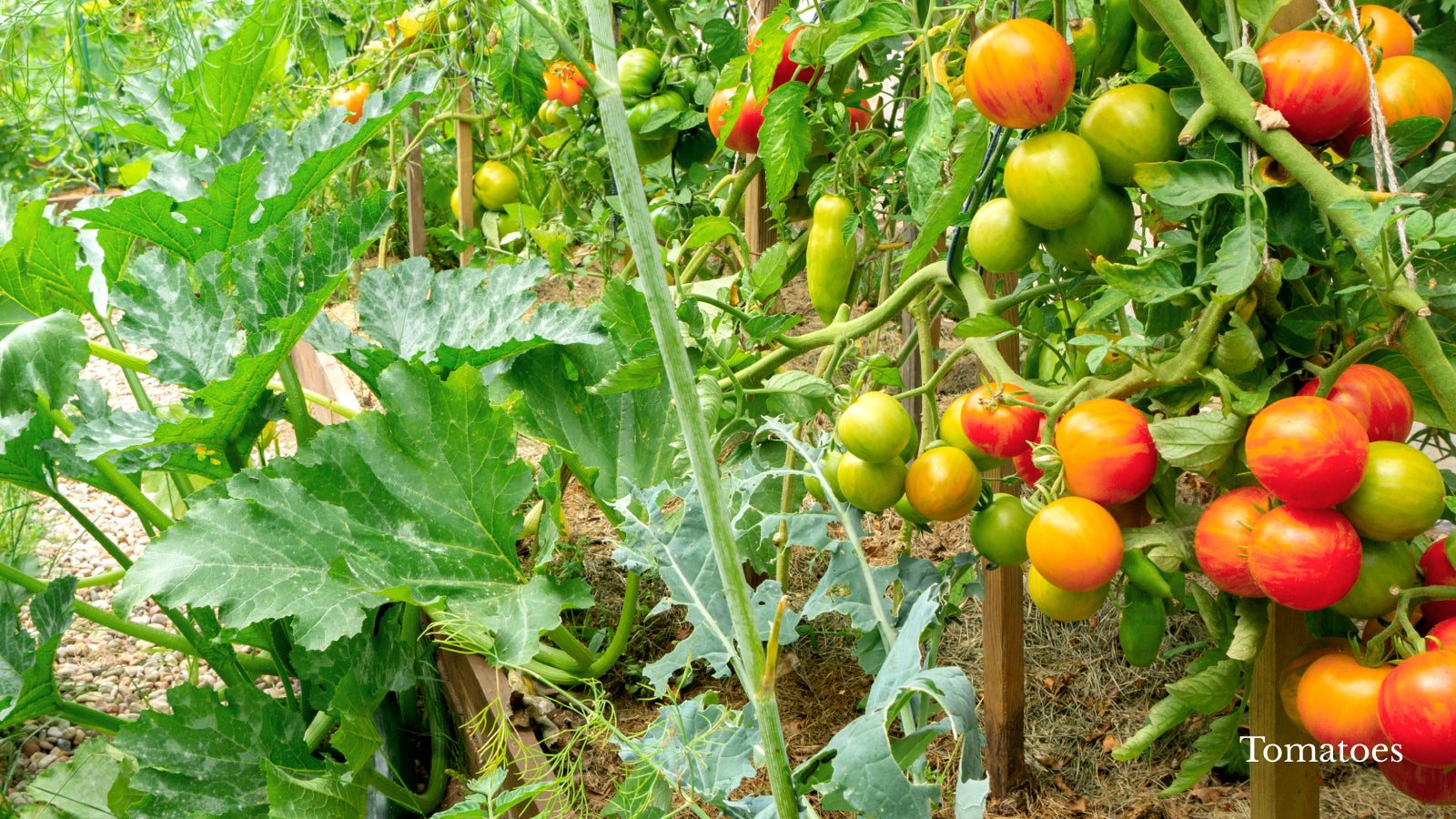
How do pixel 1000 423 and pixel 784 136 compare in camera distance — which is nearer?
pixel 1000 423

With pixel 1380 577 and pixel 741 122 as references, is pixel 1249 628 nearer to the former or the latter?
pixel 1380 577

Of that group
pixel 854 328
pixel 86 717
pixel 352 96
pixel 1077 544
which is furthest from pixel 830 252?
pixel 352 96

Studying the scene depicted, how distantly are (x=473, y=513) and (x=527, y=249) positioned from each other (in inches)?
48.9

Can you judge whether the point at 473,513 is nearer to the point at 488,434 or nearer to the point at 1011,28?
the point at 488,434

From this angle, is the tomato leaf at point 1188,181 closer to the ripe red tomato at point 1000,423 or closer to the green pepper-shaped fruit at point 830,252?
the ripe red tomato at point 1000,423

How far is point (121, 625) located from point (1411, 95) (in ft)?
4.93

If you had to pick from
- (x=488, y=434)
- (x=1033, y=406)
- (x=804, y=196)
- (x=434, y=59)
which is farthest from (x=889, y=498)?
(x=434, y=59)

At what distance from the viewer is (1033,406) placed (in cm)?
69

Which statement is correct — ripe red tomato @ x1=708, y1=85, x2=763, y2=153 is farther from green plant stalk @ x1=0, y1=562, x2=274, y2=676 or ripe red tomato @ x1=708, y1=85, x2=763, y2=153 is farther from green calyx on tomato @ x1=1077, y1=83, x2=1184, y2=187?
green plant stalk @ x1=0, y1=562, x2=274, y2=676

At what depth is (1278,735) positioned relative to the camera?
72 centimetres

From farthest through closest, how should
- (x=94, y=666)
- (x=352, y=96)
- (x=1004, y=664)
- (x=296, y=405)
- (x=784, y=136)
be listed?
(x=352, y=96)
(x=94, y=666)
(x=296, y=405)
(x=1004, y=664)
(x=784, y=136)

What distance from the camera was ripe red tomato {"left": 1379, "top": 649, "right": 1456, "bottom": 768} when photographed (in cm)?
48

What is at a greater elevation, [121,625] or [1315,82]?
[1315,82]

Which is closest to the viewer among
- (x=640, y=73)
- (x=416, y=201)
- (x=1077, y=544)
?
(x=1077, y=544)
